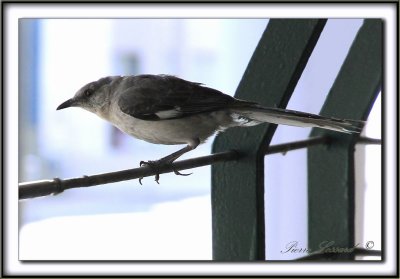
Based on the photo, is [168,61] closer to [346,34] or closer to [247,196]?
[346,34]

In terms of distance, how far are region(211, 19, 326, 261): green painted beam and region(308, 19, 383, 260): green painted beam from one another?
0.38 meters

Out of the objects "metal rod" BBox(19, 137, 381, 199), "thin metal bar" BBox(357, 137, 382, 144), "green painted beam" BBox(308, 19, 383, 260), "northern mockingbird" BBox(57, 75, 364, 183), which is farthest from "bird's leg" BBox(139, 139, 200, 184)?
"thin metal bar" BBox(357, 137, 382, 144)

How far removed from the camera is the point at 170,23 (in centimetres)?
1228

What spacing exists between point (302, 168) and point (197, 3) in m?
1.51

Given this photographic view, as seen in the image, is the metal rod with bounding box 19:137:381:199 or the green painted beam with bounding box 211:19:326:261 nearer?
the metal rod with bounding box 19:137:381:199

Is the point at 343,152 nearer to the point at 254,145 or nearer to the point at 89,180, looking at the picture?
the point at 254,145

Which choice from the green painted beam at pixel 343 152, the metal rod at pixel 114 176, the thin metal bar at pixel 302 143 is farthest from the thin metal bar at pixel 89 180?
the green painted beam at pixel 343 152

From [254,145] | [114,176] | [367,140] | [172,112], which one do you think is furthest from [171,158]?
[367,140]

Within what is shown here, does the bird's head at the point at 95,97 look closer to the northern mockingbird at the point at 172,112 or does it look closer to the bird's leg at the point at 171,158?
the northern mockingbird at the point at 172,112

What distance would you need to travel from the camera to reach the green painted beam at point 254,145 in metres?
2.19

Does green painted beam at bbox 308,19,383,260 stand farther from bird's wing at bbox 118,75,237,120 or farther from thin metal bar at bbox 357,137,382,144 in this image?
bird's wing at bbox 118,75,237,120

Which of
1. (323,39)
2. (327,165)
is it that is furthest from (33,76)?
(327,165)

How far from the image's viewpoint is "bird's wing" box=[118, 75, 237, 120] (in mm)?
2443

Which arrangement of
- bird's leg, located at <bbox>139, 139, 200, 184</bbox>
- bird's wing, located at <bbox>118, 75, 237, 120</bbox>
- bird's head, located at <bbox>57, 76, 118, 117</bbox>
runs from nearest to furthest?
bird's leg, located at <bbox>139, 139, 200, 184</bbox>
bird's wing, located at <bbox>118, 75, 237, 120</bbox>
bird's head, located at <bbox>57, 76, 118, 117</bbox>
